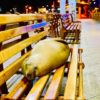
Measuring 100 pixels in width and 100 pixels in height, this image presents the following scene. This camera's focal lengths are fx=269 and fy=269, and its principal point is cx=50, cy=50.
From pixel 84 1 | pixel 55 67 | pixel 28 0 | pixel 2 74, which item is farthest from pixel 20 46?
pixel 84 1

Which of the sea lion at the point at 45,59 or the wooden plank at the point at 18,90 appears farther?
the sea lion at the point at 45,59

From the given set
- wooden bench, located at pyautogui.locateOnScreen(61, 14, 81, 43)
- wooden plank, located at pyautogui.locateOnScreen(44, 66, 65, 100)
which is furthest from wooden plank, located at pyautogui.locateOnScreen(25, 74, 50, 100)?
wooden bench, located at pyautogui.locateOnScreen(61, 14, 81, 43)

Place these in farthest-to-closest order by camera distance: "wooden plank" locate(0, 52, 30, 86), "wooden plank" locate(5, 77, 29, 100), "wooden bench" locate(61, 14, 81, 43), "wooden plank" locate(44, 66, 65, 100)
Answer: "wooden bench" locate(61, 14, 81, 43) → "wooden plank" locate(0, 52, 30, 86) → "wooden plank" locate(5, 77, 29, 100) → "wooden plank" locate(44, 66, 65, 100)

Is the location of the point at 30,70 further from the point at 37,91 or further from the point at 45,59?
the point at 37,91

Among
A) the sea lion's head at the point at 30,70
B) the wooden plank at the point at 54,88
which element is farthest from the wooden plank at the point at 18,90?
the wooden plank at the point at 54,88

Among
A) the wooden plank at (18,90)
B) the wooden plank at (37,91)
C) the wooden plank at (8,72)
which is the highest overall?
the wooden plank at (8,72)

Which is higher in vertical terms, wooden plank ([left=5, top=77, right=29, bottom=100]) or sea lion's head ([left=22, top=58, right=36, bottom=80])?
sea lion's head ([left=22, top=58, right=36, bottom=80])

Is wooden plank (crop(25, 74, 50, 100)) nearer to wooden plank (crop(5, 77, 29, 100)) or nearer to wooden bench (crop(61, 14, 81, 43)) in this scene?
wooden plank (crop(5, 77, 29, 100))

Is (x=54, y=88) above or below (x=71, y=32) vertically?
above

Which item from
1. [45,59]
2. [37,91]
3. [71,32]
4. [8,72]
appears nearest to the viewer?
[37,91]

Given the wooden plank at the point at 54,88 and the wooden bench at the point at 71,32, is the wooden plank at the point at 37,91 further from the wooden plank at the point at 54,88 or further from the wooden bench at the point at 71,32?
the wooden bench at the point at 71,32

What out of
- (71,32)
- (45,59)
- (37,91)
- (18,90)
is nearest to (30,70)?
(45,59)

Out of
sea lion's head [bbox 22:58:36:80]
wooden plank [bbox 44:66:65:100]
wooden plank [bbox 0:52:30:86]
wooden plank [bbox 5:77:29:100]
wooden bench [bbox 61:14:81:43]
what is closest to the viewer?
wooden plank [bbox 44:66:65:100]

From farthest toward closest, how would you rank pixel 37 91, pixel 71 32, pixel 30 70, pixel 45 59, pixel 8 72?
pixel 71 32, pixel 45 59, pixel 30 70, pixel 8 72, pixel 37 91
